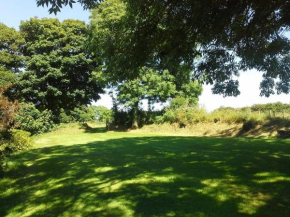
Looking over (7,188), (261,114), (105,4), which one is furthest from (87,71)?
(7,188)

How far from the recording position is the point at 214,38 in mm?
6391

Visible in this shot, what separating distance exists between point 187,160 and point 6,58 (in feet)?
82.1

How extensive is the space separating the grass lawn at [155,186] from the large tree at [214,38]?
225 cm

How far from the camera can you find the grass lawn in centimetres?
432

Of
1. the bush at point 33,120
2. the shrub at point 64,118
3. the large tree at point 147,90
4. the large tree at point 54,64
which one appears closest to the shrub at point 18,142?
the bush at point 33,120

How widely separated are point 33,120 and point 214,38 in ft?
60.9

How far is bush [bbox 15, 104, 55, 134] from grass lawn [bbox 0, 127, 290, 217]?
41.0 ft

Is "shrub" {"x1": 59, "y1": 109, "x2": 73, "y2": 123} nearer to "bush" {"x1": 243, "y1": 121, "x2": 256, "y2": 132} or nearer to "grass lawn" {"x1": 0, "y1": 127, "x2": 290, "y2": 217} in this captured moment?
"bush" {"x1": 243, "y1": 121, "x2": 256, "y2": 132}

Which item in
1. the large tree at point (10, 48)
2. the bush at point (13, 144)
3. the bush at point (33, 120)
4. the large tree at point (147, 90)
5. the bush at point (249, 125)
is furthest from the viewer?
the large tree at point (10, 48)

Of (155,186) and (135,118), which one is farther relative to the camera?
(135,118)

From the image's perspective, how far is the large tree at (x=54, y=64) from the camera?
2675cm

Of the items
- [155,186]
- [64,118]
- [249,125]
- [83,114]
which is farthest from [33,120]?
[155,186]

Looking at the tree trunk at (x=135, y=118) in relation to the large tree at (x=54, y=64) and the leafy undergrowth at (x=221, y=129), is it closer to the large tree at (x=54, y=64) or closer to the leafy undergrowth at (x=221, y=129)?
the leafy undergrowth at (x=221, y=129)

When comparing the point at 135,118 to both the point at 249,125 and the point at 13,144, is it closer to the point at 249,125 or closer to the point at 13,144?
the point at 249,125
